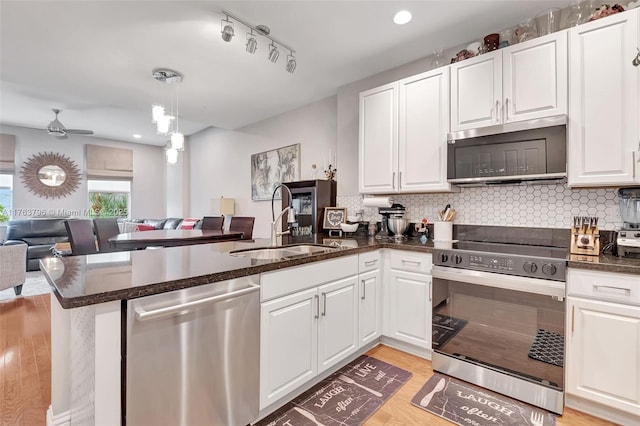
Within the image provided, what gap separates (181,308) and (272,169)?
3.86 m

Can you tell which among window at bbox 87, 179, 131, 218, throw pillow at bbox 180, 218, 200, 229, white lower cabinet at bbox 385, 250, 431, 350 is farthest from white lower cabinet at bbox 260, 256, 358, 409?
window at bbox 87, 179, 131, 218

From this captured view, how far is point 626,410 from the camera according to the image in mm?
1572

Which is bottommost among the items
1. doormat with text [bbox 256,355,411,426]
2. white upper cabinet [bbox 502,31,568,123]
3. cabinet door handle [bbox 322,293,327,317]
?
doormat with text [bbox 256,355,411,426]

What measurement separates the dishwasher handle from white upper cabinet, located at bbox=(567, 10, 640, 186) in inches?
84.6

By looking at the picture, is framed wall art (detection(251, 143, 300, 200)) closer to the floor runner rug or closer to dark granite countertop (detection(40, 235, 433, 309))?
dark granite countertop (detection(40, 235, 433, 309))

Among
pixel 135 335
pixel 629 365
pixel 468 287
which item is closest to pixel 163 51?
pixel 135 335

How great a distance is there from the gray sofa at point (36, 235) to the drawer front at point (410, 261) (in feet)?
19.6

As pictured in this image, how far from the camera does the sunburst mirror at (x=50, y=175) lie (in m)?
6.00

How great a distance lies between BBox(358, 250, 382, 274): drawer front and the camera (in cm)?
226

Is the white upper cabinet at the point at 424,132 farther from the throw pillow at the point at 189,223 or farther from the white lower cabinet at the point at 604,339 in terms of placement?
the throw pillow at the point at 189,223

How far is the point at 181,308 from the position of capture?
1194 millimetres

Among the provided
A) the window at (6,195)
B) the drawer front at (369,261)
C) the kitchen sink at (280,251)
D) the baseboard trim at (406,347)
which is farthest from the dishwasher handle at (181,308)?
the window at (6,195)

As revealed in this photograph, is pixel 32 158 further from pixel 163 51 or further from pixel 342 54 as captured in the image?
pixel 342 54

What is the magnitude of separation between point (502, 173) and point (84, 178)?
7.91 metres
